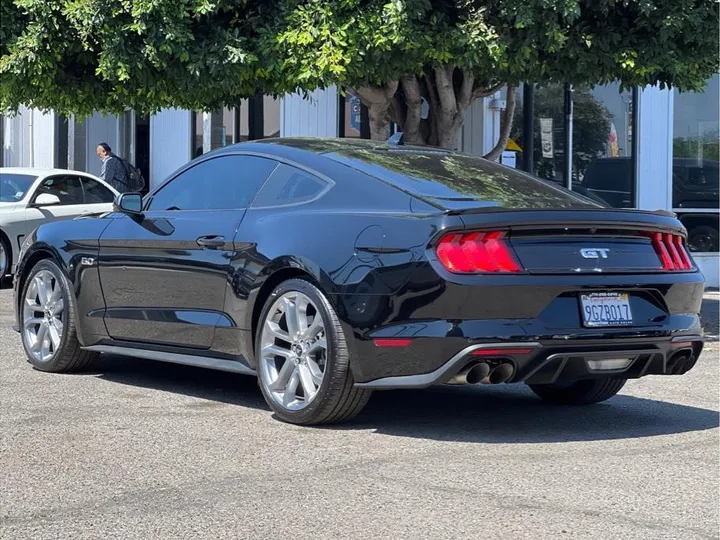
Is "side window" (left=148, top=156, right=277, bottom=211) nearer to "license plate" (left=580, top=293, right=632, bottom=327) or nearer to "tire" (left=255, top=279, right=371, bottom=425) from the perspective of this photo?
"tire" (left=255, top=279, right=371, bottom=425)

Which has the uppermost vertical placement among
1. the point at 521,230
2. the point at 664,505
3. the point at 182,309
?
the point at 521,230

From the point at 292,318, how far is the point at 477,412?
4.27 ft

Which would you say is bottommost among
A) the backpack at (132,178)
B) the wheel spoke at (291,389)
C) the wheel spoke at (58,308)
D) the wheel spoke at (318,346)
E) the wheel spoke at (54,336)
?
the wheel spoke at (291,389)

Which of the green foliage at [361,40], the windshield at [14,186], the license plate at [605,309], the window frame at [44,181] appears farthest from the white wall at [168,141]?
Answer: the license plate at [605,309]

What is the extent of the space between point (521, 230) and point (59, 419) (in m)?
2.52

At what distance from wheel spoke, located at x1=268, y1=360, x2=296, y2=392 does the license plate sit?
58.0 inches

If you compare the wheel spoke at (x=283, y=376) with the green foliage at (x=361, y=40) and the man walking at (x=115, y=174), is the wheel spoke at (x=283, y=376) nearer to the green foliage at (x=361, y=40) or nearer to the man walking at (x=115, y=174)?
the green foliage at (x=361, y=40)

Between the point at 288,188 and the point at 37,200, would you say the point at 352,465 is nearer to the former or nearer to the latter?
the point at 288,188

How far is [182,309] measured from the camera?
7.37 meters

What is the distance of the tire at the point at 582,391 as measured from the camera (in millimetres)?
7418

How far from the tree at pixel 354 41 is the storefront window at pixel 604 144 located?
234 inches

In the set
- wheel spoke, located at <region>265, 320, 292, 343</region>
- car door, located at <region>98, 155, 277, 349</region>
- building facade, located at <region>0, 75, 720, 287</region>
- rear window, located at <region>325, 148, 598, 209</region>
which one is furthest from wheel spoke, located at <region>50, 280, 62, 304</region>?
building facade, located at <region>0, 75, 720, 287</region>

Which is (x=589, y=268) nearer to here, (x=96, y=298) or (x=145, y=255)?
(x=145, y=255)

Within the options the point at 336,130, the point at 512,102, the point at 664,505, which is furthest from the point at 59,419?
the point at 336,130
